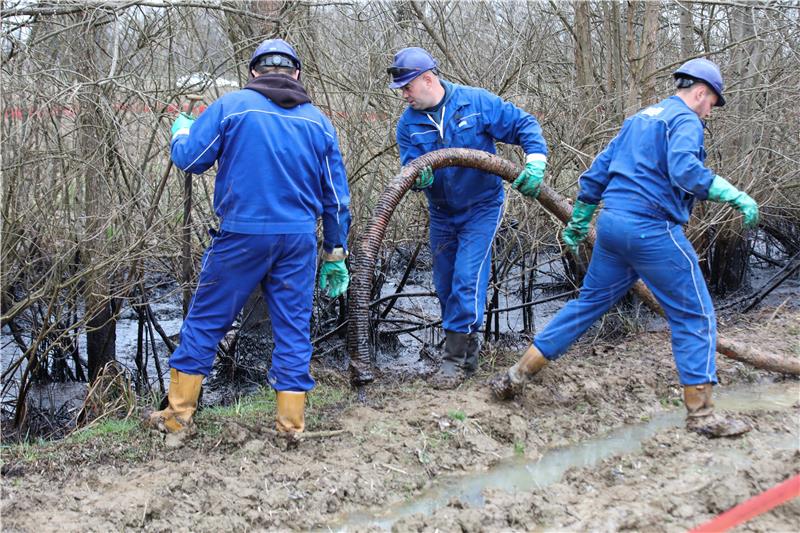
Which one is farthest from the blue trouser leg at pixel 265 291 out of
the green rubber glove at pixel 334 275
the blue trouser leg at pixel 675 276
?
the blue trouser leg at pixel 675 276

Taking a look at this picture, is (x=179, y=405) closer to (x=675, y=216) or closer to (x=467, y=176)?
(x=467, y=176)

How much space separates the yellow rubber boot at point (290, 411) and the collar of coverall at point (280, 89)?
5.37 ft

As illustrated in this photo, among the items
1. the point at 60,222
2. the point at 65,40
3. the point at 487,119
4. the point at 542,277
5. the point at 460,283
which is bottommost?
the point at 542,277

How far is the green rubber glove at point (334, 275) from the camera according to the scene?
505cm

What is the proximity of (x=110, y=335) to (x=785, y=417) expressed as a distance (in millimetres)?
5168

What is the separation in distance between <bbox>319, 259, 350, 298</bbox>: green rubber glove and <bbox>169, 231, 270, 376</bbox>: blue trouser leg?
61 cm

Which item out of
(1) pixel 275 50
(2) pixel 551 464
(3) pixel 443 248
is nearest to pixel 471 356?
(3) pixel 443 248

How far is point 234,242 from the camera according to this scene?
4.47m

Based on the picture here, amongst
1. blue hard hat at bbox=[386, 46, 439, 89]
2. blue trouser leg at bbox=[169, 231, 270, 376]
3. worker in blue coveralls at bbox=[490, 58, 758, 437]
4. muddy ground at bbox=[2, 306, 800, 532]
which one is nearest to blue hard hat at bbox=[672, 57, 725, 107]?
worker in blue coveralls at bbox=[490, 58, 758, 437]

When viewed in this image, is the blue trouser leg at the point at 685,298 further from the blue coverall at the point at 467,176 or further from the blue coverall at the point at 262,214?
the blue coverall at the point at 262,214

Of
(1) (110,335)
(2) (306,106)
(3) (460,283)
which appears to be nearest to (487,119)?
(3) (460,283)

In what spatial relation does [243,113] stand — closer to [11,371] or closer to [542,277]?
[11,371]

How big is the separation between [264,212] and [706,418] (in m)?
2.85

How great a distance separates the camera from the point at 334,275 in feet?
16.8
